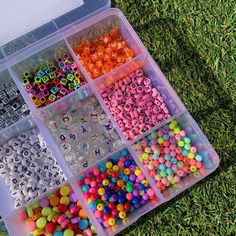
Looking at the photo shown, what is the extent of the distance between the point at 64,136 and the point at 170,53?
690mm

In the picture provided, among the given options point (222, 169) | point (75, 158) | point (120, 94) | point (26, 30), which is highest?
point (26, 30)

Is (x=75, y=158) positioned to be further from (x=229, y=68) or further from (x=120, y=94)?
(x=229, y=68)

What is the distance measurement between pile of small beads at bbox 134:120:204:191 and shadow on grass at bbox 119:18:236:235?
19 cm

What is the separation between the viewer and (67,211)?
184 cm

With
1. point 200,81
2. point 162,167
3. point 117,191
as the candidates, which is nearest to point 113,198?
point 117,191

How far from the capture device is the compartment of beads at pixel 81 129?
1.93 m

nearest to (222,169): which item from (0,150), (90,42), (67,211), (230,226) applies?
(230,226)

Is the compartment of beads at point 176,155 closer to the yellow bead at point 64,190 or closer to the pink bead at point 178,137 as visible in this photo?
the pink bead at point 178,137

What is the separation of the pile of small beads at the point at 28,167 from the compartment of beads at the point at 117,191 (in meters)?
0.16

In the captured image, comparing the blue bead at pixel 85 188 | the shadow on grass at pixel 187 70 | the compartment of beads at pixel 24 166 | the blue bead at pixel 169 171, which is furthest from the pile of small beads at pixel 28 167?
the shadow on grass at pixel 187 70

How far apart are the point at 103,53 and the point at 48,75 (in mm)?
284

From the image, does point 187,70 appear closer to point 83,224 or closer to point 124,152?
point 124,152

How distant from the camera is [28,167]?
191cm

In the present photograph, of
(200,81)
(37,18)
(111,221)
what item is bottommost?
(111,221)
